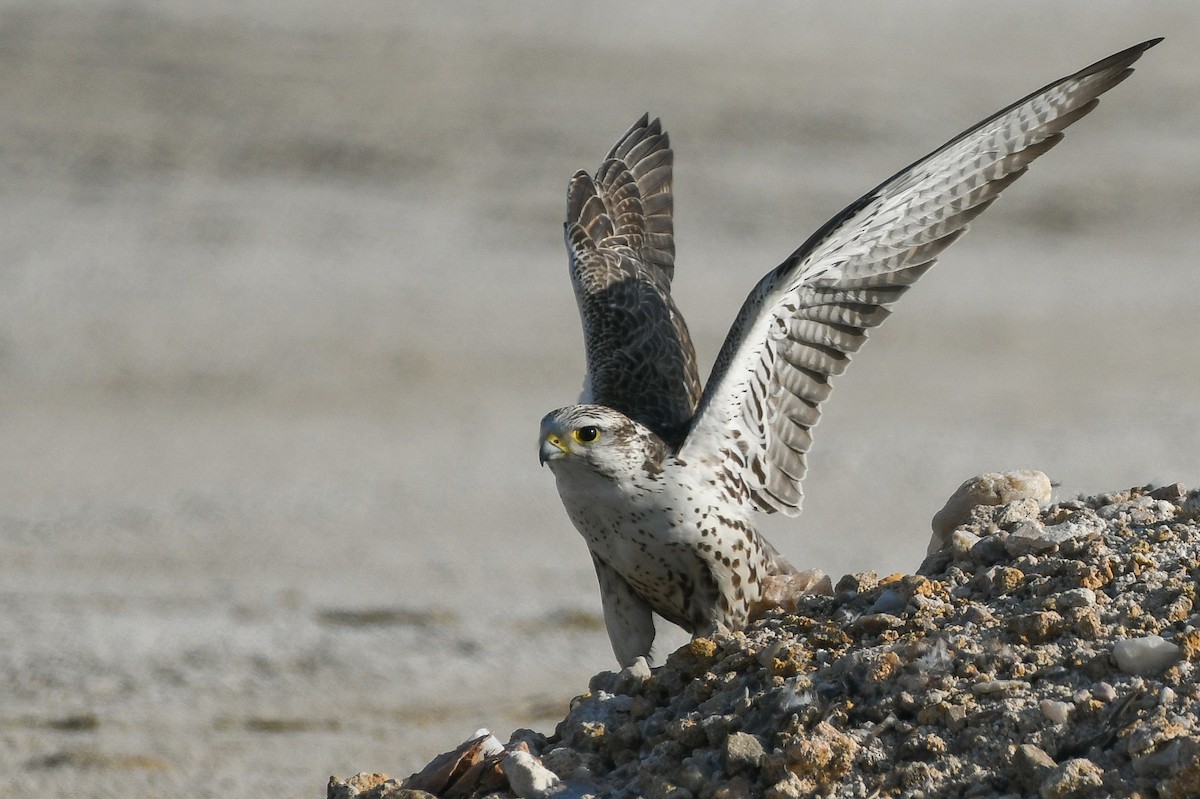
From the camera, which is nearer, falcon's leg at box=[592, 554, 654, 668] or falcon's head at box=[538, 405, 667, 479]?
falcon's head at box=[538, 405, 667, 479]

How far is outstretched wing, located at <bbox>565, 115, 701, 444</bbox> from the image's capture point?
567 cm

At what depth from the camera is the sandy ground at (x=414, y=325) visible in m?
7.47

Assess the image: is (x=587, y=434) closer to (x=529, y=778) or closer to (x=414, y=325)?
(x=529, y=778)

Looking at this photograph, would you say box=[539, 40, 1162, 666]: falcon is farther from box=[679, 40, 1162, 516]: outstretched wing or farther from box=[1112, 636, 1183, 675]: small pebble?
box=[1112, 636, 1183, 675]: small pebble

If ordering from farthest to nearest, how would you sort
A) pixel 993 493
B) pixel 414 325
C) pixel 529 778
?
pixel 414 325 → pixel 993 493 → pixel 529 778

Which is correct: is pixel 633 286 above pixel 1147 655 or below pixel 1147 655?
above

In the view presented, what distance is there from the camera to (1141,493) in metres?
4.44

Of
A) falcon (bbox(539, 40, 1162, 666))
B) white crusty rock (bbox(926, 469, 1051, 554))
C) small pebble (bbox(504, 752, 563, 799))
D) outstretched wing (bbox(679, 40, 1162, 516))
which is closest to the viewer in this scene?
small pebble (bbox(504, 752, 563, 799))

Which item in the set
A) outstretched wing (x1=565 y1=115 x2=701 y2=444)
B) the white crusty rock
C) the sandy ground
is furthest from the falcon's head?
the sandy ground

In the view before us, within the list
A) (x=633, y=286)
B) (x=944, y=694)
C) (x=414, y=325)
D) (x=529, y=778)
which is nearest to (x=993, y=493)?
(x=944, y=694)

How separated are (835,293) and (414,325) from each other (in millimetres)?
7058

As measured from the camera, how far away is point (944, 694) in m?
3.49

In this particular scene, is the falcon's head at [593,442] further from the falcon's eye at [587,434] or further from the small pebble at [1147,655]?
the small pebble at [1147,655]

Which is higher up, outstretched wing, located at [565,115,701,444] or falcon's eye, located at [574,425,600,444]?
outstretched wing, located at [565,115,701,444]
